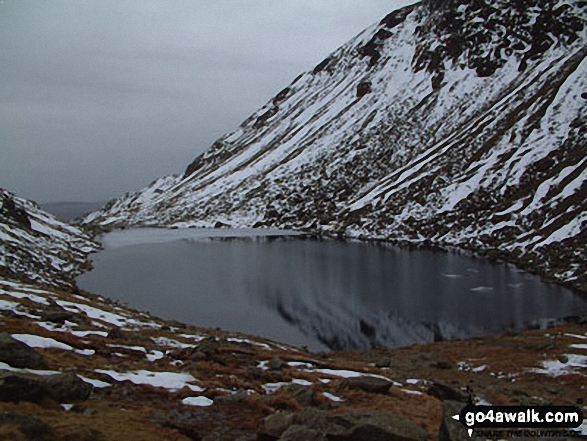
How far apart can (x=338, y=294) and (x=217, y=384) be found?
4865 centimetres

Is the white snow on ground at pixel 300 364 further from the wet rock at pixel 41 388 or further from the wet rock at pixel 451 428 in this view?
the wet rock at pixel 451 428

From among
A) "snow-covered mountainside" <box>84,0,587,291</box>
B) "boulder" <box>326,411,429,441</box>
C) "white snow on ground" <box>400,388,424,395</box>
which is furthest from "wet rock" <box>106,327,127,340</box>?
"snow-covered mountainside" <box>84,0,587,291</box>

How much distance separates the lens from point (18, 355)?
53.2 ft

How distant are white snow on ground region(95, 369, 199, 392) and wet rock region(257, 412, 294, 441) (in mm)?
5540

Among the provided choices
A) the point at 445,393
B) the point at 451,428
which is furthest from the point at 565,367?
the point at 451,428

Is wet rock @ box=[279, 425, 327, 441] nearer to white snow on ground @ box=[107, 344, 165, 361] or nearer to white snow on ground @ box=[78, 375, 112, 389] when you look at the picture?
white snow on ground @ box=[78, 375, 112, 389]

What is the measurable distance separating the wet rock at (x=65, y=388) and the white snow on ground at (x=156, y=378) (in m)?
3.45

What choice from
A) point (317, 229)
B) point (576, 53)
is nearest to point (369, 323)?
point (317, 229)

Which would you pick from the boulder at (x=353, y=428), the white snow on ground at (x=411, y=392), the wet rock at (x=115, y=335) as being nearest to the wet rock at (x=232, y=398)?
the boulder at (x=353, y=428)

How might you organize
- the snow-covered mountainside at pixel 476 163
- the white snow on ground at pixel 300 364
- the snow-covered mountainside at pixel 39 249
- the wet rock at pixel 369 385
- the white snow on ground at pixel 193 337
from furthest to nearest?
the snow-covered mountainside at pixel 476 163, the snow-covered mountainside at pixel 39 249, the white snow on ground at pixel 193 337, the white snow on ground at pixel 300 364, the wet rock at pixel 369 385

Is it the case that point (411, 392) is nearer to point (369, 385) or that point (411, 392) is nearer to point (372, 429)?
point (369, 385)

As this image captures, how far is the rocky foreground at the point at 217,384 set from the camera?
1345 centimetres

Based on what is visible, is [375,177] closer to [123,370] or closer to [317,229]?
[317,229]

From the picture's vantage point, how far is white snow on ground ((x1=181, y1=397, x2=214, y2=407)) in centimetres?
1723
